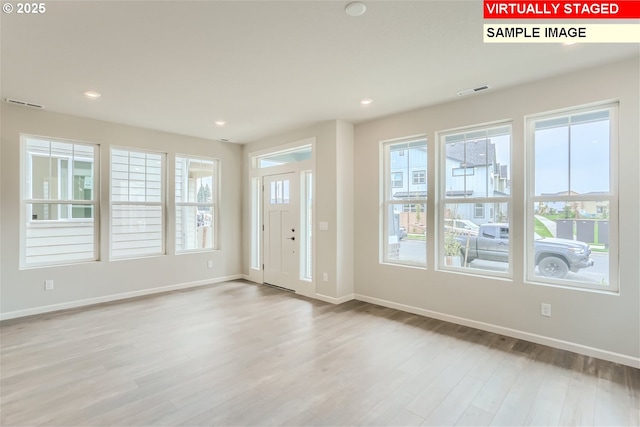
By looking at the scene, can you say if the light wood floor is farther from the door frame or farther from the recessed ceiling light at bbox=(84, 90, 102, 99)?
the recessed ceiling light at bbox=(84, 90, 102, 99)

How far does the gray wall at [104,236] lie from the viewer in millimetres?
3885

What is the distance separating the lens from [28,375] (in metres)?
2.50

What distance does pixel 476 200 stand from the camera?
367 centimetres

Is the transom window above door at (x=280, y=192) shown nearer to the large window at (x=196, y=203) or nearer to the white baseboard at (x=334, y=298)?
the large window at (x=196, y=203)

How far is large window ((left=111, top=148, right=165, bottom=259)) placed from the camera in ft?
15.7

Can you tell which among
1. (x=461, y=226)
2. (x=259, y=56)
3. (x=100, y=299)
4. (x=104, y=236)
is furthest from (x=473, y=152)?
(x=100, y=299)

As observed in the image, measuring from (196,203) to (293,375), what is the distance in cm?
405

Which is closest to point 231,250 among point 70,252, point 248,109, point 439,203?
point 70,252

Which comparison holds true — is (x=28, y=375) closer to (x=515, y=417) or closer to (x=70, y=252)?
(x=70, y=252)

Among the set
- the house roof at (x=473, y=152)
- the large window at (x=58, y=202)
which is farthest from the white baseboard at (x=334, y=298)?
the large window at (x=58, y=202)

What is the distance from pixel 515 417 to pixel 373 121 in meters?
3.72

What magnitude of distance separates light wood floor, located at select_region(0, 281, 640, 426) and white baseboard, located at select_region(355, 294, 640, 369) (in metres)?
0.10

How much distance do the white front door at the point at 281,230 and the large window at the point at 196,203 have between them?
41.5 inches

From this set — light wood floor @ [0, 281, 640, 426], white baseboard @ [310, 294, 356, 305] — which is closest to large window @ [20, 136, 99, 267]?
light wood floor @ [0, 281, 640, 426]
